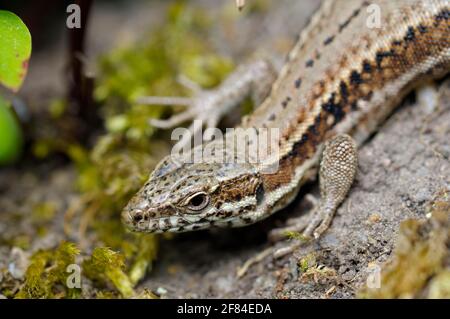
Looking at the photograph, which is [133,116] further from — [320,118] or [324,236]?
[324,236]

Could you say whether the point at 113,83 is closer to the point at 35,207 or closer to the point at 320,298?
the point at 35,207

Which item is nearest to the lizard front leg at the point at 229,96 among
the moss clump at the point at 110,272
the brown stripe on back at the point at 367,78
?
the brown stripe on back at the point at 367,78

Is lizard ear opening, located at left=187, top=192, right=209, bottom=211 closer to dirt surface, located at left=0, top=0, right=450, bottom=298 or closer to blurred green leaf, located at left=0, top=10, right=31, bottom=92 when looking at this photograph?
dirt surface, located at left=0, top=0, right=450, bottom=298

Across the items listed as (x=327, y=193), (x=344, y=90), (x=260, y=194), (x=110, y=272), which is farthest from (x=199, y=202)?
(x=344, y=90)

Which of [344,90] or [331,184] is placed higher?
[344,90]

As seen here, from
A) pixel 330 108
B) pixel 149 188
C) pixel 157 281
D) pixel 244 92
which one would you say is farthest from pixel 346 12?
pixel 157 281

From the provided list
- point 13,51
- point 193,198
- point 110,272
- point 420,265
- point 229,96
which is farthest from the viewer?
point 229,96

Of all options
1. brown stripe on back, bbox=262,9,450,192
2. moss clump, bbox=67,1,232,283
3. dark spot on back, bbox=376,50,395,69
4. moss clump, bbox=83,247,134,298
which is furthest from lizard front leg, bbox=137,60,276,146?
moss clump, bbox=83,247,134,298
